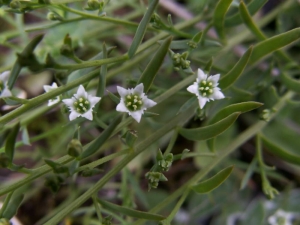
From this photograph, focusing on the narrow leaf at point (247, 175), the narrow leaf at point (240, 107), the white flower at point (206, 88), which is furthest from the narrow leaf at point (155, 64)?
the narrow leaf at point (247, 175)

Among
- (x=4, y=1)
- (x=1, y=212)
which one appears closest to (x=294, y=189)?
(x=1, y=212)

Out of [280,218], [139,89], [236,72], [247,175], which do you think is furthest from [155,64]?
[280,218]

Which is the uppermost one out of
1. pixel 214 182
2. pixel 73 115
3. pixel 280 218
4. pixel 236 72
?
pixel 236 72

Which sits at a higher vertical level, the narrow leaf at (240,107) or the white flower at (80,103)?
the narrow leaf at (240,107)

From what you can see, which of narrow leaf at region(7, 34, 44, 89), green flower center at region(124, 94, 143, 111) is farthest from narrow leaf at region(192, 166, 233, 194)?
narrow leaf at region(7, 34, 44, 89)

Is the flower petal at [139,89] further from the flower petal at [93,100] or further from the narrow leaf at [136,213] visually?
the narrow leaf at [136,213]

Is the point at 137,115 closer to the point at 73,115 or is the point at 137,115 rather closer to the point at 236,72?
the point at 73,115
